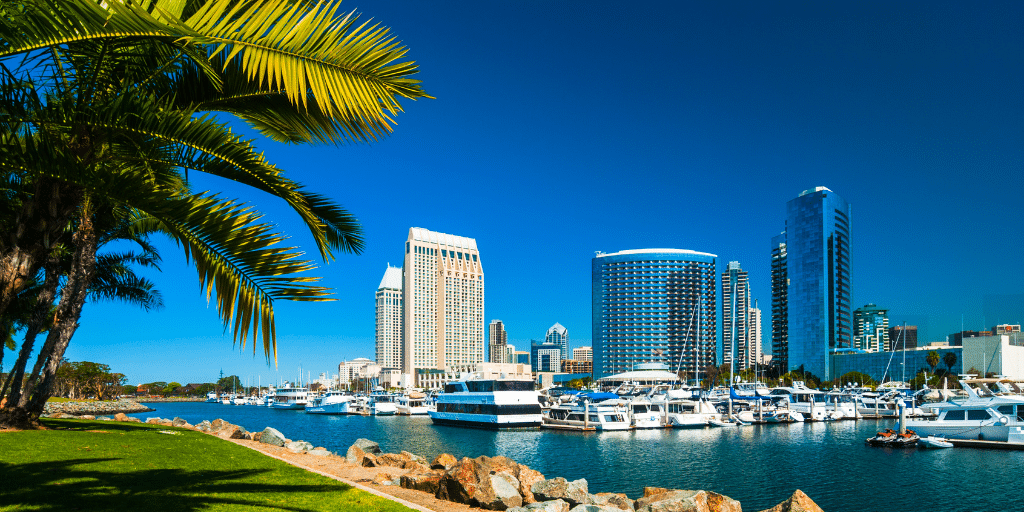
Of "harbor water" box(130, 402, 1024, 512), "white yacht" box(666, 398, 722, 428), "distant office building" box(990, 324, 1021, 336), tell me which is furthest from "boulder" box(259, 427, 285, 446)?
"distant office building" box(990, 324, 1021, 336)

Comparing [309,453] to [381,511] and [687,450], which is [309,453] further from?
[687,450]

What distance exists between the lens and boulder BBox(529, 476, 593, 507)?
18391 mm

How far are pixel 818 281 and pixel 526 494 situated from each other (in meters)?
193

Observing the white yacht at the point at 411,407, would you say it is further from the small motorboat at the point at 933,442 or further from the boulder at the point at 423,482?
the boulder at the point at 423,482

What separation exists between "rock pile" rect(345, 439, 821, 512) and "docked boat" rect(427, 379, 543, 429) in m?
43.2

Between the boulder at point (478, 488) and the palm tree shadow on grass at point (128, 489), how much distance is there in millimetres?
3678

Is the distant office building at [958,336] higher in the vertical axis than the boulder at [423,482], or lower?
lower

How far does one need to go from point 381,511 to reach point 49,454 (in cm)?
872

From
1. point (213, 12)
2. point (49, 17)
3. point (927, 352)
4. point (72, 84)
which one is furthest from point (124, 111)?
point (927, 352)

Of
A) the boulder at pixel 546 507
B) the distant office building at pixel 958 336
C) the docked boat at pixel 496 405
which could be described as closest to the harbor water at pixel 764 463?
the docked boat at pixel 496 405

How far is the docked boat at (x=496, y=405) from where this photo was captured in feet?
214

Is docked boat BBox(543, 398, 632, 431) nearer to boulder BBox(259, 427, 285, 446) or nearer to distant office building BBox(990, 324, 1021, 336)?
boulder BBox(259, 427, 285, 446)

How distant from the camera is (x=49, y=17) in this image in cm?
406

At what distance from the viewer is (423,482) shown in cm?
1716
